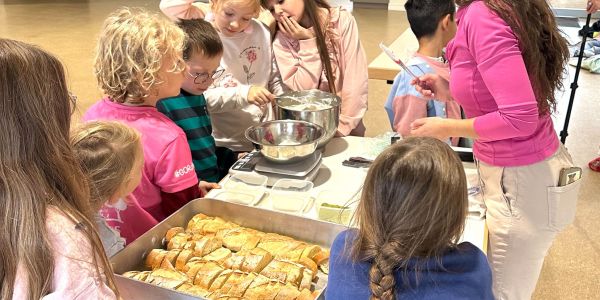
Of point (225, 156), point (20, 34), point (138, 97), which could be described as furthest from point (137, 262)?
point (20, 34)

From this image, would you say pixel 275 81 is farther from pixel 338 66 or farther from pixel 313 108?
pixel 313 108

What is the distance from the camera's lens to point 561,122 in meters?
3.75

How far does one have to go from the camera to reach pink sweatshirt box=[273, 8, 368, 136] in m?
1.92

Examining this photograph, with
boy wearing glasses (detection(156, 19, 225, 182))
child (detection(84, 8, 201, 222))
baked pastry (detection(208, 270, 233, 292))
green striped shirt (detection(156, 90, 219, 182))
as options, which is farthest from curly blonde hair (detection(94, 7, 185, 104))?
baked pastry (detection(208, 270, 233, 292))

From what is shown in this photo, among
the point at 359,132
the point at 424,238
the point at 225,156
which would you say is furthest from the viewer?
the point at 359,132

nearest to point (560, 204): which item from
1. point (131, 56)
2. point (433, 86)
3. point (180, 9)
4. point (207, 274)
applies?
point (433, 86)

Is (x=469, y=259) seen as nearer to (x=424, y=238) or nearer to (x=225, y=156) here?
(x=424, y=238)

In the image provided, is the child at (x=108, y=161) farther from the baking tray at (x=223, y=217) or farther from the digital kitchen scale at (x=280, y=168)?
the digital kitchen scale at (x=280, y=168)

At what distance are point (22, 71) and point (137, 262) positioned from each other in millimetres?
532

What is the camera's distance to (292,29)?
189 cm

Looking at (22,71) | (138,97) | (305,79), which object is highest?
(22,71)

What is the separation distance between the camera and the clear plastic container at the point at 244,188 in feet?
4.57

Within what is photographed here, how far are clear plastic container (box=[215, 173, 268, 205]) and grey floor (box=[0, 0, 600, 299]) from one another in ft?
1.59

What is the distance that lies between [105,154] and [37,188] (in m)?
0.28
